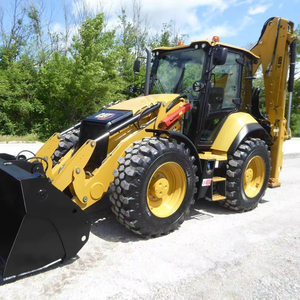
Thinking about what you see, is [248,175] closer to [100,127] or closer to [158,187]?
[158,187]

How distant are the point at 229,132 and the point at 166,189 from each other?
1584 millimetres

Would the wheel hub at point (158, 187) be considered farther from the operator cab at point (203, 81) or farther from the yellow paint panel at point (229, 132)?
the yellow paint panel at point (229, 132)

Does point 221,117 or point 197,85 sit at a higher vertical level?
point 197,85

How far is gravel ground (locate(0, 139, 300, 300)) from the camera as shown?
2.61 meters

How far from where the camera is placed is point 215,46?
172 inches

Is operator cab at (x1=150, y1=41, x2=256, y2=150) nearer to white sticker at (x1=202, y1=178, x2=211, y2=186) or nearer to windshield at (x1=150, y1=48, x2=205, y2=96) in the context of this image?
windshield at (x1=150, y1=48, x2=205, y2=96)

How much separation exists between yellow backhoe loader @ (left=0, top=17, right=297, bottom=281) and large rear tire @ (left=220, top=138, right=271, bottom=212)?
0.06ft

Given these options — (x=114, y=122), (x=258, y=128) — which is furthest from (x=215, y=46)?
(x=114, y=122)

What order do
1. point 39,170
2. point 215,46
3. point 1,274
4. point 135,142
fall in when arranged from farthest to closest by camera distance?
point 215,46 → point 135,142 → point 39,170 → point 1,274

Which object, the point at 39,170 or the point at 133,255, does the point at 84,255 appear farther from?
the point at 39,170

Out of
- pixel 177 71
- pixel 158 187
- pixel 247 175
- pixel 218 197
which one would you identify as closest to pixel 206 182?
pixel 218 197

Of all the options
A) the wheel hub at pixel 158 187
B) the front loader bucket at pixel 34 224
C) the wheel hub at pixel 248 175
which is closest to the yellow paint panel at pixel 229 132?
the wheel hub at pixel 248 175

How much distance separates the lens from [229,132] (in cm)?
475

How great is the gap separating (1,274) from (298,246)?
3321mm
